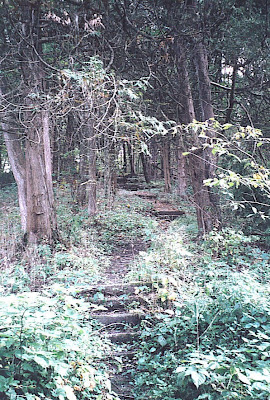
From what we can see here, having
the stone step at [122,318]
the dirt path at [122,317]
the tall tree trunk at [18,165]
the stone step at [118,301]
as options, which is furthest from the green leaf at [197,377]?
the tall tree trunk at [18,165]

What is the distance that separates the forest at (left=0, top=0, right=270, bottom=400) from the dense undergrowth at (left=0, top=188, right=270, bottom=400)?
2cm

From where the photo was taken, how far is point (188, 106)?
28.1ft

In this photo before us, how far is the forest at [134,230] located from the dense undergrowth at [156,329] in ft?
0.07

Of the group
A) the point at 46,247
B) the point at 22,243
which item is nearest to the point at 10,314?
the point at 46,247

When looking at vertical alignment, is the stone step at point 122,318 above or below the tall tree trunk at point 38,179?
below

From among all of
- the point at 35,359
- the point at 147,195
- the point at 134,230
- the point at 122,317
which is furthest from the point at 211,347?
the point at 147,195

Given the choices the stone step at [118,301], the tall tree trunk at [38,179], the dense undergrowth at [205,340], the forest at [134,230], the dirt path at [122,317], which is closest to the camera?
the dense undergrowth at [205,340]

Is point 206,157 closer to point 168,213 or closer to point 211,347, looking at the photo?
point 211,347

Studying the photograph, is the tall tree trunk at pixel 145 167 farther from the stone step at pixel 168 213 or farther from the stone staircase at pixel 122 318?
the stone staircase at pixel 122 318

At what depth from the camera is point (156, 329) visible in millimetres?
4531

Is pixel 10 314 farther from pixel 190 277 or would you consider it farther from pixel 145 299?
pixel 190 277

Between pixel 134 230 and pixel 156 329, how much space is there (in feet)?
22.6

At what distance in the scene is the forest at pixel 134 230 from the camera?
117 inches

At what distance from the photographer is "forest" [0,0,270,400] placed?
2967mm
